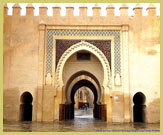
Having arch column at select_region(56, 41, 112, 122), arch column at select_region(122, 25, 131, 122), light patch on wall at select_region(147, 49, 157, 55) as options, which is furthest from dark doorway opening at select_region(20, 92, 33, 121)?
light patch on wall at select_region(147, 49, 157, 55)

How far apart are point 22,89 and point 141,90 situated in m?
4.75

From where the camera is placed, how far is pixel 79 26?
34.5 ft

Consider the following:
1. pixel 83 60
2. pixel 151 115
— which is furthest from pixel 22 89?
pixel 151 115

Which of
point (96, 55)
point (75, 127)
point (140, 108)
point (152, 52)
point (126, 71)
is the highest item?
point (152, 52)

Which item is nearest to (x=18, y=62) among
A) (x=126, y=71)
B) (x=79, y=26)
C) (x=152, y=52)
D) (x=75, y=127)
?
(x=79, y=26)

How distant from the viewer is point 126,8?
10664 millimetres

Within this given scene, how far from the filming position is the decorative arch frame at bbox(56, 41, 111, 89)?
1033 centimetres

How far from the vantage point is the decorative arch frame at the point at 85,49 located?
10.3 metres

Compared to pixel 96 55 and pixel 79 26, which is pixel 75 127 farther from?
pixel 79 26

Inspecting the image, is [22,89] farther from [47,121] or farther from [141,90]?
[141,90]

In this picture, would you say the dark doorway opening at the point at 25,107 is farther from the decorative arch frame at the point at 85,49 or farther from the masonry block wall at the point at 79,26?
the decorative arch frame at the point at 85,49

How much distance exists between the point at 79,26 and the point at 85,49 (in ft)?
3.23

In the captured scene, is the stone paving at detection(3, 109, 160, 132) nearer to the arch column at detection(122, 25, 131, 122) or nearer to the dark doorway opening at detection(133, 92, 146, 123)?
the arch column at detection(122, 25, 131, 122)

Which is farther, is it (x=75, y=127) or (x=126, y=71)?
(x=126, y=71)
